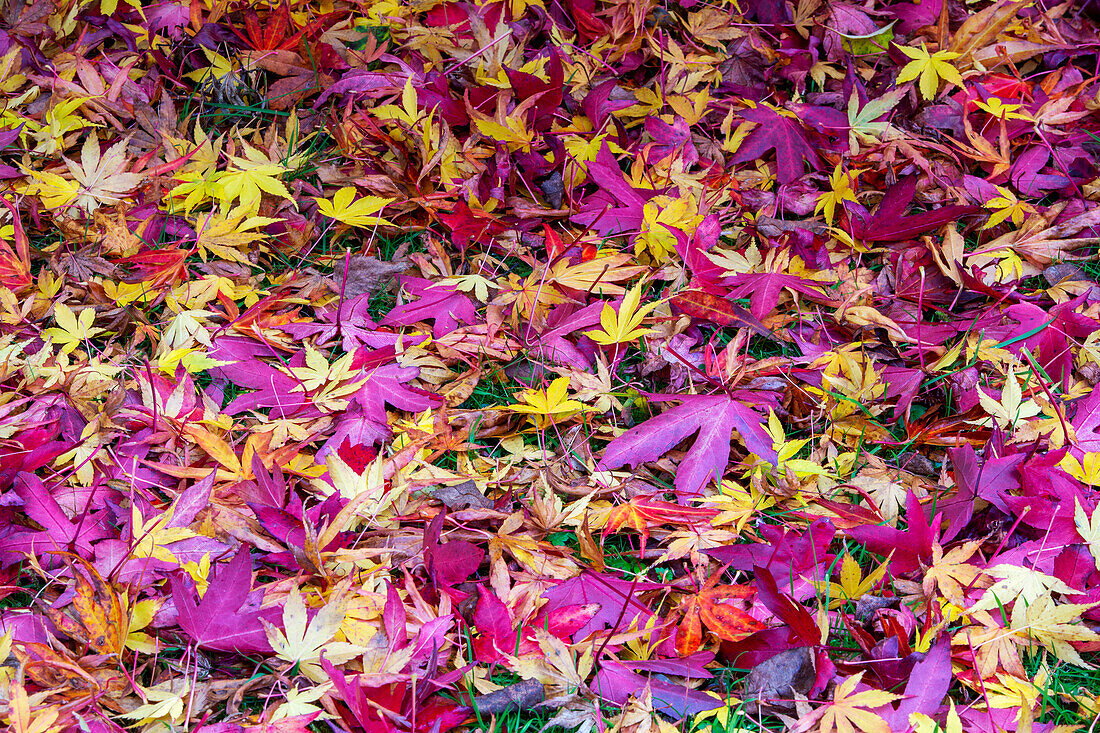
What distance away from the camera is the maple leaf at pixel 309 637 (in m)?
1.02

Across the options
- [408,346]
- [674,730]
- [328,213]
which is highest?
[328,213]

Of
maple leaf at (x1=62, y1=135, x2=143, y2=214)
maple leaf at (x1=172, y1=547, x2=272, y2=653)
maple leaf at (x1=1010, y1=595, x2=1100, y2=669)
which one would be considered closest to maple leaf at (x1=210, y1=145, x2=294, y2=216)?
maple leaf at (x1=62, y1=135, x2=143, y2=214)

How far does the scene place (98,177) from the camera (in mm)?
1637

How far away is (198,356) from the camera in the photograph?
1.39 m

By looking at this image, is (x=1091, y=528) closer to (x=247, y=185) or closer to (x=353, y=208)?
(x=353, y=208)

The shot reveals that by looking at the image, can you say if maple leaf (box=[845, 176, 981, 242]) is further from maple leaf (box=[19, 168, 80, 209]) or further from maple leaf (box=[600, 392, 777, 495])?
maple leaf (box=[19, 168, 80, 209])

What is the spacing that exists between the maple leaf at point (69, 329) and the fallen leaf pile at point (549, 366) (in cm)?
2

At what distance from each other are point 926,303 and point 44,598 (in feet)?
5.12

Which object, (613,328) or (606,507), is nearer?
(606,507)

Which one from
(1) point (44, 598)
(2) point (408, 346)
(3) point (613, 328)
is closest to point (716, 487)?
(3) point (613, 328)

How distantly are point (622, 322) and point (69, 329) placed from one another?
984 mm

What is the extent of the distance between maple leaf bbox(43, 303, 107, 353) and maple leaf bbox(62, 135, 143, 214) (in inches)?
11.3

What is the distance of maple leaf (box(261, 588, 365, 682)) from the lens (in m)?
1.02

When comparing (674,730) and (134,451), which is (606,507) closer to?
(674,730)
